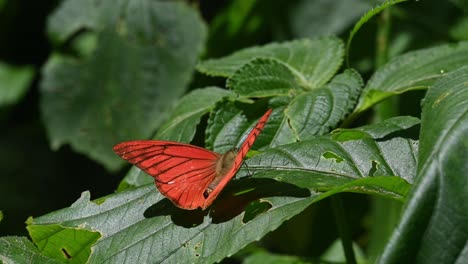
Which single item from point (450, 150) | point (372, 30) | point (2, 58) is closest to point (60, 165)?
point (2, 58)

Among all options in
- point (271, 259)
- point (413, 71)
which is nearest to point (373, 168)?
point (413, 71)

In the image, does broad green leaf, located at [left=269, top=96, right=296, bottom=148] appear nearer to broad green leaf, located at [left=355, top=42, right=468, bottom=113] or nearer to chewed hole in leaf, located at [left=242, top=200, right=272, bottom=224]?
broad green leaf, located at [left=355, top=42, right=468, bottom=113]

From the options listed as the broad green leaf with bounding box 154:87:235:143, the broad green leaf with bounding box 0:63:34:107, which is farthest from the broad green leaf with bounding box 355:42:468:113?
the broad green leaf with bounding box 0:63:34:107

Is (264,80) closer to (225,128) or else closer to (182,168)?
(225,128)

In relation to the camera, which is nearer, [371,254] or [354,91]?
[354,91]

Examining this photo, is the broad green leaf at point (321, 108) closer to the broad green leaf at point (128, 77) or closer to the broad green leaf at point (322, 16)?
the broad green leaf at point (128, 77)

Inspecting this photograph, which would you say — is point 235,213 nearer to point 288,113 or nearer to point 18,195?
point 288,113
